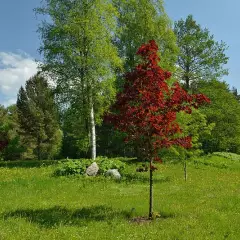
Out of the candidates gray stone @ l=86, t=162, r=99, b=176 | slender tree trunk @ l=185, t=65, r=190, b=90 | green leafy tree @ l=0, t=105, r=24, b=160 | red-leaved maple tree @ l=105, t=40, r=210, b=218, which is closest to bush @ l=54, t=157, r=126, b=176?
gray stone @ l=86, t=162, r=99, b=176

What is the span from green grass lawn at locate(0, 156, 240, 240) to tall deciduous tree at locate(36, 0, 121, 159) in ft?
24.5

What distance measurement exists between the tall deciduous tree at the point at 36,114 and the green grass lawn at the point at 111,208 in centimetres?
2447

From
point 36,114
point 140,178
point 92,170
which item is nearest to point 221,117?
point 140,178

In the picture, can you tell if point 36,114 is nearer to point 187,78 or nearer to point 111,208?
point 187,78

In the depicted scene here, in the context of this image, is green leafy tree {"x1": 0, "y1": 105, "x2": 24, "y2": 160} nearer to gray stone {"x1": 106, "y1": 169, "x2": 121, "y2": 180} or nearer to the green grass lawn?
gray stone {"x1": 106, "y1": 169, "x2": 121, "y2": 180}

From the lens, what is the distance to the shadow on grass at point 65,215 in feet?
33.7

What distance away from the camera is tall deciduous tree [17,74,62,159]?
146 feet

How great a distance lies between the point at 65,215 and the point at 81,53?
16.7 m

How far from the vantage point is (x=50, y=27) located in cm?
2578

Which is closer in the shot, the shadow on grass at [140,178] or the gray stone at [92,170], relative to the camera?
the shadow on grass at [140,178]

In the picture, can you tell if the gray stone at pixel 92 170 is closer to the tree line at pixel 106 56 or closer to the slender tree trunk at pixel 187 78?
the tree line at pixel 106 56

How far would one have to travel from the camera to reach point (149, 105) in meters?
10.6

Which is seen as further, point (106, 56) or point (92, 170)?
point (106, 56)

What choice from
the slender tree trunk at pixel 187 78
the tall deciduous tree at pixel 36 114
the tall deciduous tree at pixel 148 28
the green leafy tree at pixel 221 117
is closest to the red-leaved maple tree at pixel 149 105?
the tall deciduous tree at pixel 148 28
